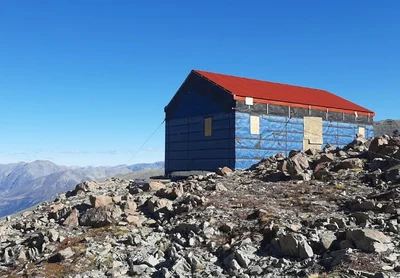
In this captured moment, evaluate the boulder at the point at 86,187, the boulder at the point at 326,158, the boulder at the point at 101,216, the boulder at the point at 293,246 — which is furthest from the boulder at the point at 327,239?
the boulder at the point at 86,187

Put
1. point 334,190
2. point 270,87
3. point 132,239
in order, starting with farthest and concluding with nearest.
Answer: point 270,87, point 334,190, point 132,239

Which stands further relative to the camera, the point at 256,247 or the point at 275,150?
the point at 275,150

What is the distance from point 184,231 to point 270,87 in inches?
1031

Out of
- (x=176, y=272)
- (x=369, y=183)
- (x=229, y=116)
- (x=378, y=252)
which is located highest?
(x=229, y=116)

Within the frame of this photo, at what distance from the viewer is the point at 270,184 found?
20.0m

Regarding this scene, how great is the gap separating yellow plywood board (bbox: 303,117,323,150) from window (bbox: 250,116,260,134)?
528 centimetres

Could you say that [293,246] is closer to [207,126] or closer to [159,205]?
[159,205]

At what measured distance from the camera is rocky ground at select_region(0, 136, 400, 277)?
11.2 meters

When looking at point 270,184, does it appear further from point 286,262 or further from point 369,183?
point 286,262

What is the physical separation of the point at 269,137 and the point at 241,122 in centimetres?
316

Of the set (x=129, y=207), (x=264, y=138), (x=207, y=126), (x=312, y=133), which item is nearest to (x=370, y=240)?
(x=129, y=207)

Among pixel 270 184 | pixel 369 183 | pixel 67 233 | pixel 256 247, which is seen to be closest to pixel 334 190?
pixel 369 183

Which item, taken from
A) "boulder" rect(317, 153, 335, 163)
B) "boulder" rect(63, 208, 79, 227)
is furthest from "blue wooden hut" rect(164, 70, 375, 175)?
"boulder" rect(63, 208, 79, 227)

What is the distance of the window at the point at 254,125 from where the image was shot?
3219 cm
